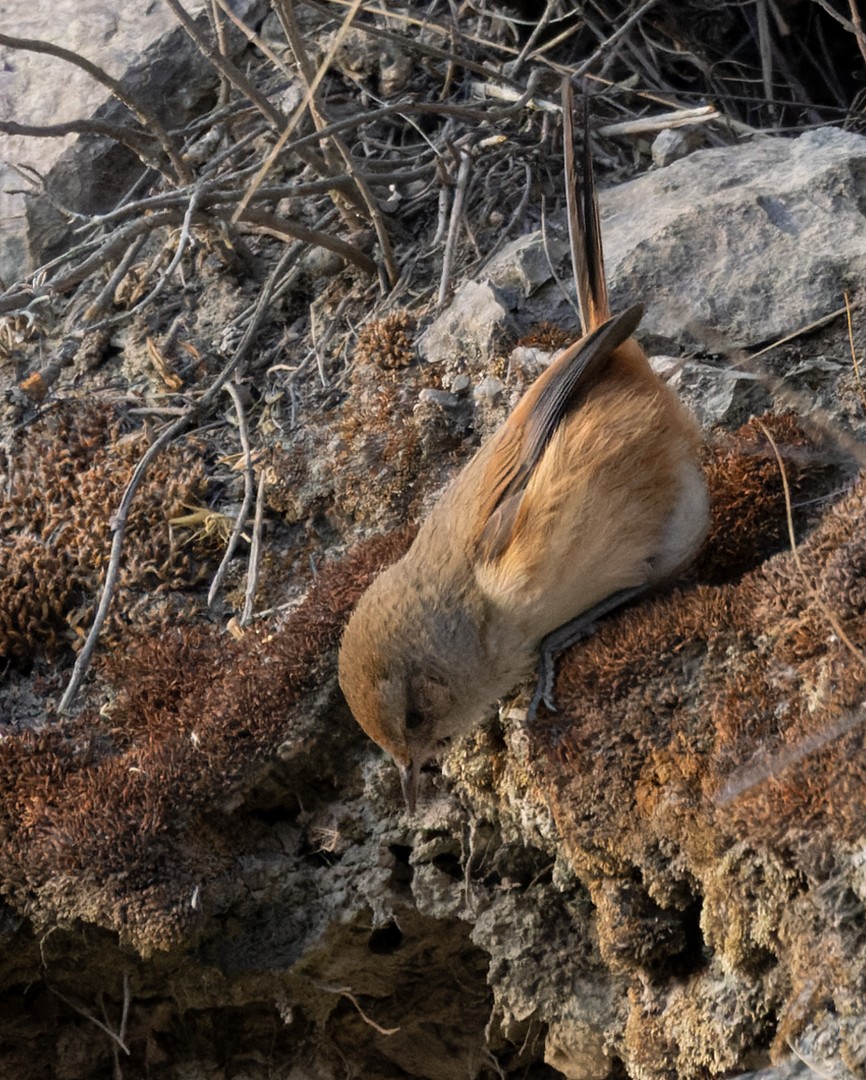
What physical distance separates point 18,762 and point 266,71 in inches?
141

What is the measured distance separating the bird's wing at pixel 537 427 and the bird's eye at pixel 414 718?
495 millimetres

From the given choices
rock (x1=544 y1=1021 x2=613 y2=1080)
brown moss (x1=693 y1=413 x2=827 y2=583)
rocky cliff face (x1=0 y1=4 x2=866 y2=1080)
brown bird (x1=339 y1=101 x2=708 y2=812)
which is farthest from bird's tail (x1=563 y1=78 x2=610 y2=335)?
rock (x1=544 y1=1021 x2=613 y2=1080)

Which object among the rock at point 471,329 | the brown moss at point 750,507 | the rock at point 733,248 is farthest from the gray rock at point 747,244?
the brown moss at point 750,507

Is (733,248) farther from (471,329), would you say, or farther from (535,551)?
(535,551)

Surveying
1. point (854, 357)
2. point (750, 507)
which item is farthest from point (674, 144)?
point (750, 507)

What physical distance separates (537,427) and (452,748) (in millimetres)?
1075

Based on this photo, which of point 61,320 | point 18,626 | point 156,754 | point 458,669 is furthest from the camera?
point 61,320

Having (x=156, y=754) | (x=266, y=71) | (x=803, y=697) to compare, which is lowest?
(x=803, y=697)

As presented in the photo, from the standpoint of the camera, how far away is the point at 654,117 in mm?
5035

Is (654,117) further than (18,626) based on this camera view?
Yes

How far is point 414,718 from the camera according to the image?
11.7 feet

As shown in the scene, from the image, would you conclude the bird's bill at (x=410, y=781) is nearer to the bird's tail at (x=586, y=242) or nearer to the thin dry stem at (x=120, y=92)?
the bird's tail at (x=586, y=242)

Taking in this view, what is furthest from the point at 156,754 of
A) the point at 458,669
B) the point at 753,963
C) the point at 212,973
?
the point at 753,963

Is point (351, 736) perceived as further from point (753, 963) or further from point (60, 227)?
point (60, 227)
